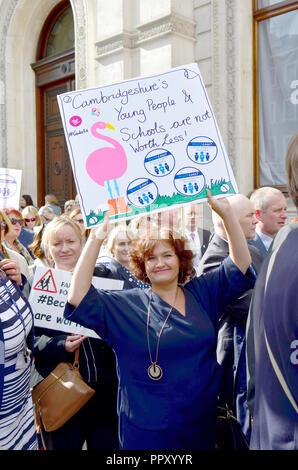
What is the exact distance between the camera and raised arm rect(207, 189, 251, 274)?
2066 millimetres

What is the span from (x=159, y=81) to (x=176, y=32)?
4830 mm

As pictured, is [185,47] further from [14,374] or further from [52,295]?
[14,374]

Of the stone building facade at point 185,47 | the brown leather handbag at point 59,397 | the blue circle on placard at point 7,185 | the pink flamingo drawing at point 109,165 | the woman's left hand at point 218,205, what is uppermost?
→ the stone building facade at point 185,47

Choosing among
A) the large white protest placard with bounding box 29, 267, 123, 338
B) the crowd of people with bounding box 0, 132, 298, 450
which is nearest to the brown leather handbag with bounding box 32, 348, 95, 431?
the crowd of people with bounding box 0, 132, 298, 450

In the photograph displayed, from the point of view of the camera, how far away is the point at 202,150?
7.03 ft

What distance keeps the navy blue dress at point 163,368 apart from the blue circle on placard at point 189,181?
45 centimetres

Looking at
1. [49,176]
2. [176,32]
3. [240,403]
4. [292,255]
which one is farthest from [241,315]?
[49,176]

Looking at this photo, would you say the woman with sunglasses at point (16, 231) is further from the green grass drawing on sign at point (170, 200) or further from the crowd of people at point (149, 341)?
the green grass drawing on sign at point (170, 200)

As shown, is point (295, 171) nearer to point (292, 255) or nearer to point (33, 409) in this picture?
point (292, 255)

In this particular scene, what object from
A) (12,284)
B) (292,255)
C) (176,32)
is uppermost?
(176,32)

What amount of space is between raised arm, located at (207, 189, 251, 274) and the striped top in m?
1.05

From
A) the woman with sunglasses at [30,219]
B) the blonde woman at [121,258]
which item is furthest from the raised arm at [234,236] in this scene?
the woman with sunglasses at [30,219]

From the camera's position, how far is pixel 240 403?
8.47 feet

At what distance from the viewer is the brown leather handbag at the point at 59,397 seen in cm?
235
